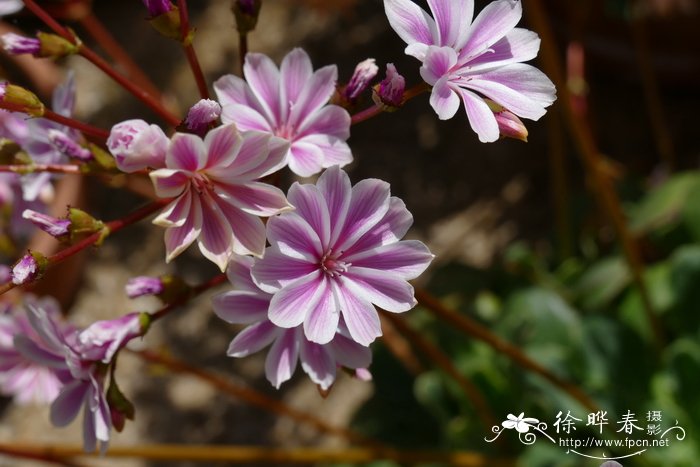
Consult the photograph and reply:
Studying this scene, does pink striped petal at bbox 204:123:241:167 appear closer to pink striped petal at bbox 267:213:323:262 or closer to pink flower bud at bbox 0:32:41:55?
pink striped petal at bbox 267:213:323:262

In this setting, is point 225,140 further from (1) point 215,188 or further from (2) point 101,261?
(2) point 101,261

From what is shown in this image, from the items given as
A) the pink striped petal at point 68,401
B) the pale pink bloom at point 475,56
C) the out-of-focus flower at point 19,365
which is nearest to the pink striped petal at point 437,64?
the pale pink bloom at point 475,56

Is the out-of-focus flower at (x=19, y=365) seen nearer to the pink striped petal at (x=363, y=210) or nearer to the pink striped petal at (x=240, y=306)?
the pink striped petal at (x=240, y=306)

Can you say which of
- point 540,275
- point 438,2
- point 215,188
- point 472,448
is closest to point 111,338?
point 215,188

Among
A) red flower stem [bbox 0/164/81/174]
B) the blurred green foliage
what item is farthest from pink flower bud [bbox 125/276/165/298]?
the blurred green foliage

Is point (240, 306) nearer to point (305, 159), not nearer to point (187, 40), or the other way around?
point (305, 159)

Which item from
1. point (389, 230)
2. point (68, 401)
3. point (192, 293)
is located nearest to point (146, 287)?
point (192, 293)
